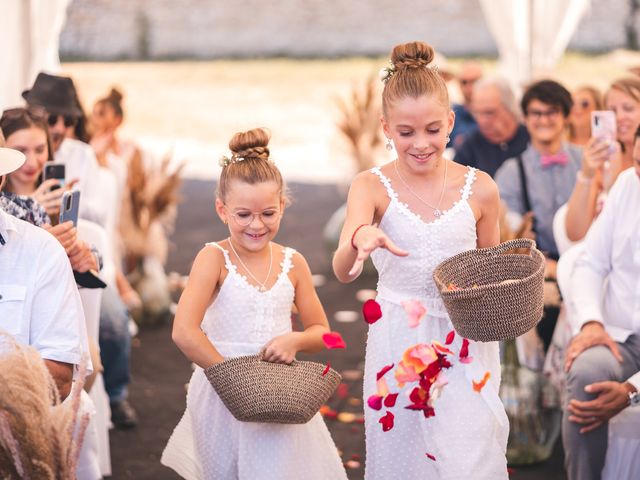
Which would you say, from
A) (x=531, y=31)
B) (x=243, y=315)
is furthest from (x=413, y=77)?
(x=531, y=31)

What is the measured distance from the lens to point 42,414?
212cm

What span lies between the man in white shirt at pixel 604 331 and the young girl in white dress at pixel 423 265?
2.16ft

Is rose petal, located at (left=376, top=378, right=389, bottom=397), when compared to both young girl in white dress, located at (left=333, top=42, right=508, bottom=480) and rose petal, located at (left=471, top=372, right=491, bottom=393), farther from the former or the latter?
rose petal, located at (left=471, top=372, right=491, bottom=393)

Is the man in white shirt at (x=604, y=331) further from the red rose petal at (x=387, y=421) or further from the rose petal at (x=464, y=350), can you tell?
the red rose petal at (x=387, y=421)

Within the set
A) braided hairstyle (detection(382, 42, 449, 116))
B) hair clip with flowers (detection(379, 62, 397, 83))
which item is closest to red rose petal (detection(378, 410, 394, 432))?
braided hairstyle (detection(382, 42, 449, 116))

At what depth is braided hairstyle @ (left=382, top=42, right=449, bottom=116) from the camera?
3076 millimetres

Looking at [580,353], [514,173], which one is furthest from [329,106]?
[580,353]

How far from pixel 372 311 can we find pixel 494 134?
334 cm

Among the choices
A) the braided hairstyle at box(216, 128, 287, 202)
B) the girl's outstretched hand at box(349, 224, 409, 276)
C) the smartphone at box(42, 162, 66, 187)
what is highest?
the braided hairstyle at box(216, 128, 287, 202)

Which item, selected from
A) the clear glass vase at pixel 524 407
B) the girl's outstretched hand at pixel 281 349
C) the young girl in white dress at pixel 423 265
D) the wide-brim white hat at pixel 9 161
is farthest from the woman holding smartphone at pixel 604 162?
the wide-brim white hat at pixel 9 161

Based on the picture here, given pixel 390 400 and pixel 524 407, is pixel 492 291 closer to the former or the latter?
pixel 390 400

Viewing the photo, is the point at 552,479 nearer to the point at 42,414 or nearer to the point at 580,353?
the point at 580,353

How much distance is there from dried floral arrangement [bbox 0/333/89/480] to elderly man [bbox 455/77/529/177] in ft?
14.0

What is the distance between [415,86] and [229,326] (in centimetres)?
96
